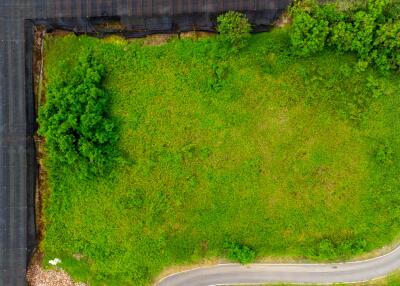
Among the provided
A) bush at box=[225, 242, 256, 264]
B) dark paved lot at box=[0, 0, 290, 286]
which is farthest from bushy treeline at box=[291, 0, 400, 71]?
bush at box=[225, 242, 256, 264]

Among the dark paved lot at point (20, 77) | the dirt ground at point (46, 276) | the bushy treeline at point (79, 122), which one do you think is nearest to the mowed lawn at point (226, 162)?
the dirt ground at point (46, 276)

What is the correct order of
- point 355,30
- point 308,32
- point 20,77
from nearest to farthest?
point 355,30, point 308,32, point 20,77

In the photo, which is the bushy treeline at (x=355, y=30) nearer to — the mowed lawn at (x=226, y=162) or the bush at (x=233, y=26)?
the mowed lawn at (x=226, y=162)

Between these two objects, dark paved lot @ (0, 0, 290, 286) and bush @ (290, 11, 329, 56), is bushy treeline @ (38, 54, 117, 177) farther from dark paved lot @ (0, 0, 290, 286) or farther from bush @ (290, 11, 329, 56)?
bush @ (290, 11, 329, 56)

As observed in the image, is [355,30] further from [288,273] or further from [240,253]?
[288,273]

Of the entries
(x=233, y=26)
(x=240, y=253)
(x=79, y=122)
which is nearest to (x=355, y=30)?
(x=233, y=26)

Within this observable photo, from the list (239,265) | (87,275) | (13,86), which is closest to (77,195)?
(87,275)
